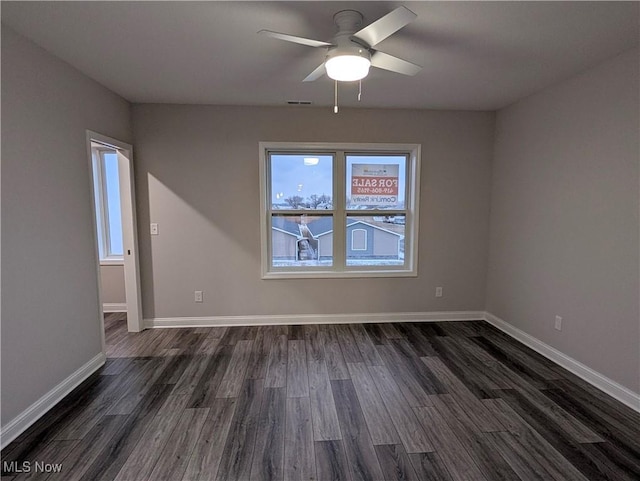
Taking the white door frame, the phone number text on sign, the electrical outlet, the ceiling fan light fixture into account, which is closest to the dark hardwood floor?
the electrical outlet

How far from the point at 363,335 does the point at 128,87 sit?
11.2 ft

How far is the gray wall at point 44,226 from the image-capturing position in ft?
6.43

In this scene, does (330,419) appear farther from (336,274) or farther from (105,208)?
(105,208)

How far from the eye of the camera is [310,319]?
3.90m

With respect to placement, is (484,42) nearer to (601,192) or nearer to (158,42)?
(601,192)

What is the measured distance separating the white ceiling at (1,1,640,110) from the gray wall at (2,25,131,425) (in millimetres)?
238

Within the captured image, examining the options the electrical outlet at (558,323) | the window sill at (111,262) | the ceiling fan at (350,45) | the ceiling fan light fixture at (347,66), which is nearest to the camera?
the ceiling fan at (350,45)

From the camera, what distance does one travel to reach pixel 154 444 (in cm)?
194

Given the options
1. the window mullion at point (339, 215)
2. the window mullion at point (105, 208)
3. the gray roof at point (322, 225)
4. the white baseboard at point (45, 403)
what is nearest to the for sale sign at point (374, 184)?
the window mullion at point (339, 215)

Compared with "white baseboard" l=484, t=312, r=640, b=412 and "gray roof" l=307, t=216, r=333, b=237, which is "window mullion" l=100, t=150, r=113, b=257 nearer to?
"gray roof" l=307, t=216, r=333, b=237

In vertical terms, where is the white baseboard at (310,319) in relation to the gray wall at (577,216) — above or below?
below

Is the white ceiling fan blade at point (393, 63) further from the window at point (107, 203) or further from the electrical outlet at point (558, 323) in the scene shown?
the window at point (107, 203)

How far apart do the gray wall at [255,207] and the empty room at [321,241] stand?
3 cm

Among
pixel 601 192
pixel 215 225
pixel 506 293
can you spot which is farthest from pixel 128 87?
pixel 506 293
